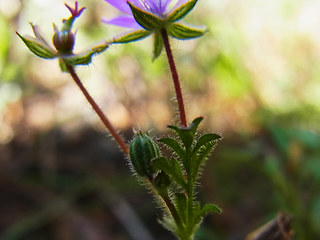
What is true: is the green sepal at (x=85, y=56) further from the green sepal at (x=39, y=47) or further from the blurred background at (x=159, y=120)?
the blurred background at (x=159, y=120)

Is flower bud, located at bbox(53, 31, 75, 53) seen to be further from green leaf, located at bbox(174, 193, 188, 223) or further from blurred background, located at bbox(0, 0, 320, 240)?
blurred background, located at bbox(0, 0, 320, 240)

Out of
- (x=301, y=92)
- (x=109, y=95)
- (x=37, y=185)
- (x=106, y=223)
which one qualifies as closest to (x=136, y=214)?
(x=106, y=223)

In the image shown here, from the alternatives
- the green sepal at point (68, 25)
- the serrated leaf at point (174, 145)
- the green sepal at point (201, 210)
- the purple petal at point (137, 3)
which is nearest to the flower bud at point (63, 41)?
the green sepal at point (68, 25)

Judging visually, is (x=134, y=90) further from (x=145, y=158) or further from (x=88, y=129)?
(x=145, y=158)

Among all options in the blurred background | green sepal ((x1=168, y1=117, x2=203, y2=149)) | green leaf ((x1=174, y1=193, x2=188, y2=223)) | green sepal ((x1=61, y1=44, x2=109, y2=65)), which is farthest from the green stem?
the blurred background

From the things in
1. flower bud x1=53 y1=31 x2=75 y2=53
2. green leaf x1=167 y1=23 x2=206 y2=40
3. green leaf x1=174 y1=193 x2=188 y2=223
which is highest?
flower bud x1=53 y1=31 x2=75 y2=53

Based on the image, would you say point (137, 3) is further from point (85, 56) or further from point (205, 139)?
point (205, 139)
